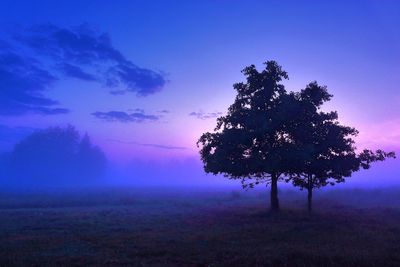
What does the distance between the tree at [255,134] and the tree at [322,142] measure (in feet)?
4.31

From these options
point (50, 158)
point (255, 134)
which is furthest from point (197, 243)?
point (50, 158)

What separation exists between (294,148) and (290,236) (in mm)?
14027

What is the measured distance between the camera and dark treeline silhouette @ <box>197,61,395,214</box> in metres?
36.2

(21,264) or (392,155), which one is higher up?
(392,155)

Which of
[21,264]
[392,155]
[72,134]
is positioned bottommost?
[21,264]

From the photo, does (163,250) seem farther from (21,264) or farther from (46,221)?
(46,221)

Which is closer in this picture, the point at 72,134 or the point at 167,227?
the point at 167,227

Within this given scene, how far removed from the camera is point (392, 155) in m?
37.1

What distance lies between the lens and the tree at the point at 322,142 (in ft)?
119

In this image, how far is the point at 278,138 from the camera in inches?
1507

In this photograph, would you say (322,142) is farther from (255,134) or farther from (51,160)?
(51,160)

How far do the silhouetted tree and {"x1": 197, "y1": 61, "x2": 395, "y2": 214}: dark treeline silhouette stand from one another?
130621mm

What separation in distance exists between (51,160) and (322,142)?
5463 inches

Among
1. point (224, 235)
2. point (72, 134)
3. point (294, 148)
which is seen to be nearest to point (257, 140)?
point (294, 148)
